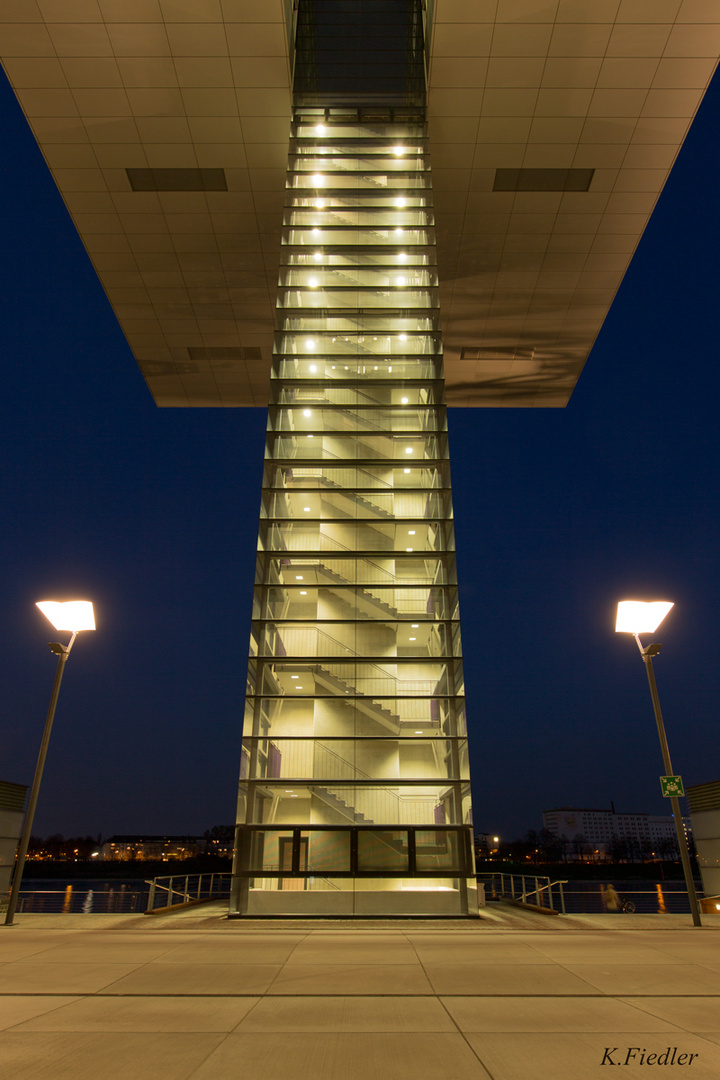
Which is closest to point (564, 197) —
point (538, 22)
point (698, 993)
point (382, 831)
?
point (538, 22)

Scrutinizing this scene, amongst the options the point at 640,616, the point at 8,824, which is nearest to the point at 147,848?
the point at 8,824

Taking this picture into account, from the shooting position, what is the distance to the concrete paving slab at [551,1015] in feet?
20.1

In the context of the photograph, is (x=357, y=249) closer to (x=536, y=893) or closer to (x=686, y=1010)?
(x=536, y=893)

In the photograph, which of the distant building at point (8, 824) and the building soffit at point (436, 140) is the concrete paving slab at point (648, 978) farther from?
the building soffit at point (436, 140)

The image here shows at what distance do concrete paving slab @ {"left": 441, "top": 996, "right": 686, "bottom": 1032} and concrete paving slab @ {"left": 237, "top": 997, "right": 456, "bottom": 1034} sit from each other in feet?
0.77

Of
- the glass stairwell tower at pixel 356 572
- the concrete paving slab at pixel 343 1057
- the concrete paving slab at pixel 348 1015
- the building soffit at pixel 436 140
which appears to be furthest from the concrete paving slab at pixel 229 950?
the building soffit at pixel 436 140

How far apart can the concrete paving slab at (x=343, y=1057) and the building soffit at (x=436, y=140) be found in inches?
1206

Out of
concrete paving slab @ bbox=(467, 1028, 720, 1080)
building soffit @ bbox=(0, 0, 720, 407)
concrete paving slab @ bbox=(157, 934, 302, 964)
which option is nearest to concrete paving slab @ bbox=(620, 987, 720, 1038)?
concrete paving slab @ bbox=(467, 1028, 720, 1080)

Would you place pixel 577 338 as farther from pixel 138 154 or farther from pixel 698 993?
pixel 698 993

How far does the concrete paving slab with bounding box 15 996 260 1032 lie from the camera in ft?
20.1

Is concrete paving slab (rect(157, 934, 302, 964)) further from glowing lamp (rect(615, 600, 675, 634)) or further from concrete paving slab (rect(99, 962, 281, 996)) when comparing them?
glowing lamp (rect(615, 600, 675, 634))

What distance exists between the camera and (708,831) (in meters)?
20.8

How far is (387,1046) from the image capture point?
221 inches

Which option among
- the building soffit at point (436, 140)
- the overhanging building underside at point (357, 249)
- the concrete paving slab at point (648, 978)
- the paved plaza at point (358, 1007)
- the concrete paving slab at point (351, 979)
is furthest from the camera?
the building soffit at point (436, 140)
